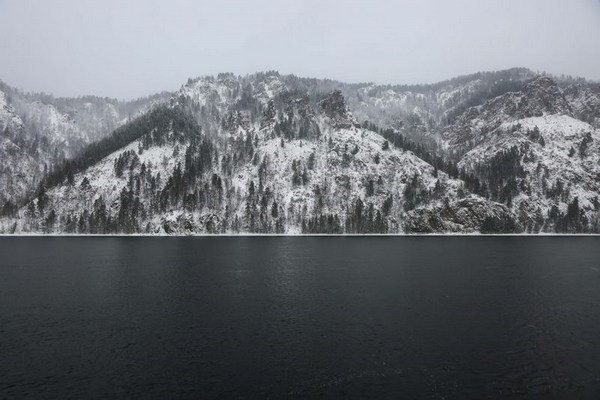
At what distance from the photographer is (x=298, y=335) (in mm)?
50219

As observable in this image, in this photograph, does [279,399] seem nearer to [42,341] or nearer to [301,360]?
[301,360]

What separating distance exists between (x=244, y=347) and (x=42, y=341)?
24.5 meters

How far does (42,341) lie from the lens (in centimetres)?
4722

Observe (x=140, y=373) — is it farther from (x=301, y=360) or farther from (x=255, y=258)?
(x=255, y=258)

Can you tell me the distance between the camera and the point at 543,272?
337 feet

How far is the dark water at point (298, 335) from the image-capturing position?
3644 centimetres

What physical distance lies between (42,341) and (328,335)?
34.7 metres

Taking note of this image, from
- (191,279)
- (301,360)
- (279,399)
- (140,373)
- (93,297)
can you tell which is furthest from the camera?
(191,279)

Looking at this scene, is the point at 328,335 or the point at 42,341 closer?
the point at 42,341

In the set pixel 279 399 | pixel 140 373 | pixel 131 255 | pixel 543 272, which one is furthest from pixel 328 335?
pixel 131 255

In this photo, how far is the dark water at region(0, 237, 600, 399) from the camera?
36438 mm

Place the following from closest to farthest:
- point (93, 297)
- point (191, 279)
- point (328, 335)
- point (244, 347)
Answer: point (244, 347) → point (328, 335) → point (93, 297) → point (191, 279)

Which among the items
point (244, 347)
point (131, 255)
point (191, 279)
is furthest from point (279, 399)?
point (131, 255)

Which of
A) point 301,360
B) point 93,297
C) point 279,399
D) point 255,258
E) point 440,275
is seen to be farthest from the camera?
point 255,258
